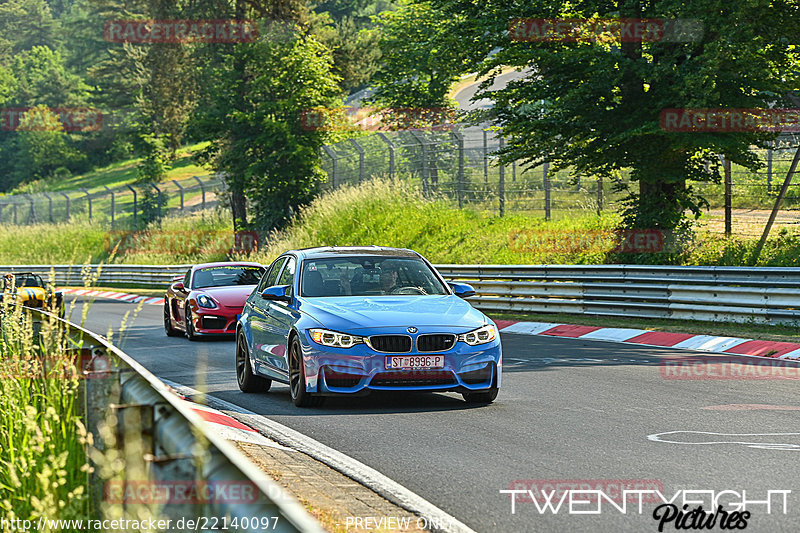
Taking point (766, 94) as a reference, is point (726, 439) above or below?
below

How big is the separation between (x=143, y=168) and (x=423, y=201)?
53.4m

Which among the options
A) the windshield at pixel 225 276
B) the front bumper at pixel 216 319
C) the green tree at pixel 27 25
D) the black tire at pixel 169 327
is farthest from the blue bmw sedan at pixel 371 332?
the green tree at pixel 27 25

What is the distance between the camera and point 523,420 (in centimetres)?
996

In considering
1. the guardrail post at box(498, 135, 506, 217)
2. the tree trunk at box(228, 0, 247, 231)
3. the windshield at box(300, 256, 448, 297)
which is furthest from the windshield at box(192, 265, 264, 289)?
the tree trunk at box(228, 0, 247, 231)

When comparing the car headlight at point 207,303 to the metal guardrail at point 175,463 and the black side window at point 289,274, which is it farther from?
the metal guardrail at point 175,463

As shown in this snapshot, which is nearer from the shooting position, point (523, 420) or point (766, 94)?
point (523, 420)

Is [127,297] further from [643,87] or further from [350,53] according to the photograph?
[643,87]

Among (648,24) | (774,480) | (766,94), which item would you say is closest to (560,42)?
(648,24)

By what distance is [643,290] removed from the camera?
20594 mm

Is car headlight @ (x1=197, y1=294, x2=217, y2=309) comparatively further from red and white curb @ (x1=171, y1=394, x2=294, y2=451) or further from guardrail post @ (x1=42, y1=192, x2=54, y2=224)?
guardrail post @ (x1=42, y1=192, x2=54, y2=224)

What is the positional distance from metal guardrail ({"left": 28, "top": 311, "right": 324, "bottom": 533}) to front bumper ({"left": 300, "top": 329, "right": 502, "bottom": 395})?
187 inches

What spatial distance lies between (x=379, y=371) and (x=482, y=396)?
1240 millimetres

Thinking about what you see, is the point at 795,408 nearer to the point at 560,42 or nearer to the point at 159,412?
the point at 159,412

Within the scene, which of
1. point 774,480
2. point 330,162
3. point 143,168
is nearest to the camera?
point 774,480
